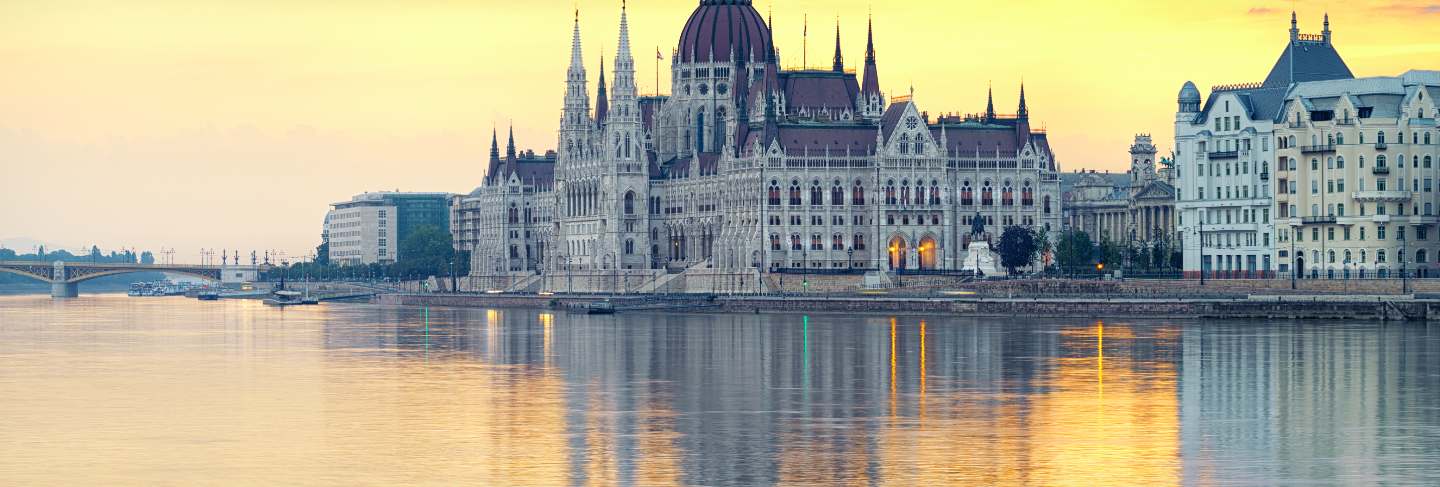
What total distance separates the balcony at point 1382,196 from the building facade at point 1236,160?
7958mm

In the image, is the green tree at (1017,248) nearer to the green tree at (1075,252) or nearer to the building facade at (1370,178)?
the green tree at (1075,252)

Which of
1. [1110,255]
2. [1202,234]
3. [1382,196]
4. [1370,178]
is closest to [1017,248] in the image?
[1110,255]

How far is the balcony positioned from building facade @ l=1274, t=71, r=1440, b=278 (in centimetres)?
6

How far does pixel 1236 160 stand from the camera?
525 ft

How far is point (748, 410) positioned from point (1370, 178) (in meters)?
89.7

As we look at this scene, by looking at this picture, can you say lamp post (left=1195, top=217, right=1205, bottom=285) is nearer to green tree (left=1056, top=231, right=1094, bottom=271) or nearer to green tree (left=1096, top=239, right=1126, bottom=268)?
green tree (left=1096, top=239, right=1126, bottom=268)

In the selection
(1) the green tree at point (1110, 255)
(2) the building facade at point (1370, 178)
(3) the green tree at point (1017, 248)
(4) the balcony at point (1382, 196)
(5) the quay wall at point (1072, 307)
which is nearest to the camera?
(5) the quay wall at point (1072, 307)

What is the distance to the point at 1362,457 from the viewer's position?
55.9 m

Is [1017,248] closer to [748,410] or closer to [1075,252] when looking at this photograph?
[1075,252]

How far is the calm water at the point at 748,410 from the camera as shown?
178 feet

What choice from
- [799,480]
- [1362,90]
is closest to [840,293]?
[1362,90]

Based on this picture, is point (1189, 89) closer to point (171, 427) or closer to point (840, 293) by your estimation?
point (840, 293)

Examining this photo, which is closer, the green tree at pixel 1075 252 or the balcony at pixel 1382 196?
the balcony at pixel 1382 196

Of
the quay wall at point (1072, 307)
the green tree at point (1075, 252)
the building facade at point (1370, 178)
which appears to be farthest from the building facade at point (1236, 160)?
the quay wall at point (1072, 307)
